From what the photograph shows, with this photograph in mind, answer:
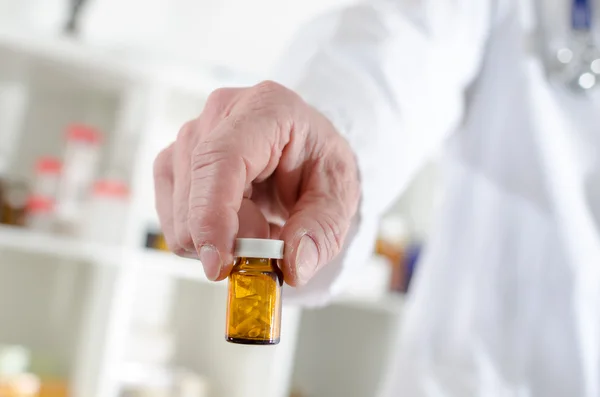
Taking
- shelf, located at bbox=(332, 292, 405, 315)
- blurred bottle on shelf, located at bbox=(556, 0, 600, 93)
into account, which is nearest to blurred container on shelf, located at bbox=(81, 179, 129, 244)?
shelf, located at bbox=(332, 292, 405, 315)

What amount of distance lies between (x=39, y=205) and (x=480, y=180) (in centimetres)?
89

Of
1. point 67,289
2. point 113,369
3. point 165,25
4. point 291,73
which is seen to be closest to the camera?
point 291,73

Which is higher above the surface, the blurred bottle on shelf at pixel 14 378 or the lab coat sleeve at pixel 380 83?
the lab coat sleeve at pixel 380 83

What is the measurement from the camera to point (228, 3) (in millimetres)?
1816

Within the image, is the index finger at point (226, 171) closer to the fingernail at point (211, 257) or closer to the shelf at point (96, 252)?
the fingernail at point (211, 257)

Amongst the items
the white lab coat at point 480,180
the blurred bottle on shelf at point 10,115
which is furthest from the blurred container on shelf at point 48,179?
the white lab coat at point 480,180

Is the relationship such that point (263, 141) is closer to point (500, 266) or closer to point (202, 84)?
point (500, 266)

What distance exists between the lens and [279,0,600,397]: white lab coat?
Answer: 59 cm

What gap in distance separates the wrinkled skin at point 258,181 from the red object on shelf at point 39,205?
0.97 m

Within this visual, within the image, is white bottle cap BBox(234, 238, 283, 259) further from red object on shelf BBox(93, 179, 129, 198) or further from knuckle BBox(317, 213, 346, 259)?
red object on shelf BBox(93, 179, 129, 198)

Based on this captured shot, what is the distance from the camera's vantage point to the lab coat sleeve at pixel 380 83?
52cm

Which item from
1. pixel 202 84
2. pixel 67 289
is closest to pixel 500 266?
pixel 202 84

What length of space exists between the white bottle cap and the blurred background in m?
0.83

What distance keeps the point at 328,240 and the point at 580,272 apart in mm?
379
